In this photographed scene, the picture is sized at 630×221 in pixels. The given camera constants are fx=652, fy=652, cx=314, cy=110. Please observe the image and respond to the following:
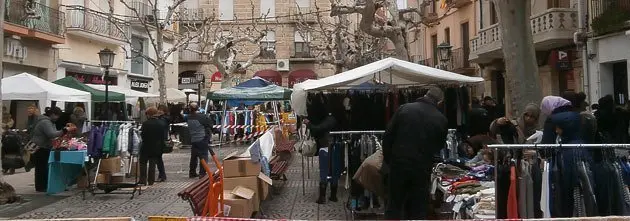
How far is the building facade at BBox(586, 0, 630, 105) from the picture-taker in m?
17.7

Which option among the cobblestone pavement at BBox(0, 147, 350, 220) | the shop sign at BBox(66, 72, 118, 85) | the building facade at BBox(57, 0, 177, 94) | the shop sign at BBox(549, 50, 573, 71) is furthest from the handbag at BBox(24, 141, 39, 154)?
the shop sign at BBox(549, 50, 573, 71)

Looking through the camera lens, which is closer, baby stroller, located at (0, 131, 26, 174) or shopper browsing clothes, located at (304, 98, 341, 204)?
shopper browsing clothes, located at (304, 98, 341, 204)

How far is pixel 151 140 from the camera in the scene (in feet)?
42.0

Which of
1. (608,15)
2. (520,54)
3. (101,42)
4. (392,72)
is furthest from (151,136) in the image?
(101,42)

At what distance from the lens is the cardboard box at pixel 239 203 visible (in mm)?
7922

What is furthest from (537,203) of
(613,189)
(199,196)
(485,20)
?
(485,20)

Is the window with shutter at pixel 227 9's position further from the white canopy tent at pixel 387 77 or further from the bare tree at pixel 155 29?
the white canopy tent at pixel 387 77

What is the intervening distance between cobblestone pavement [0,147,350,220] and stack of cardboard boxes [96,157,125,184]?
0.38m

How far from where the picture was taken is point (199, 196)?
745cm

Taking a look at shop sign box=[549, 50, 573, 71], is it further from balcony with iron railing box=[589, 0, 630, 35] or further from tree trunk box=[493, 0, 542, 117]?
tree trunk box=[493, 0, 542, 117]

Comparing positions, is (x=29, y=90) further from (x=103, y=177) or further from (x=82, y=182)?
(x=103, y=177)

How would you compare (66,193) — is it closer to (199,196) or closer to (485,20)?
(199,196)

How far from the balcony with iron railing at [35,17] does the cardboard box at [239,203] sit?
571 inches

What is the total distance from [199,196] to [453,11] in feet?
91.5
